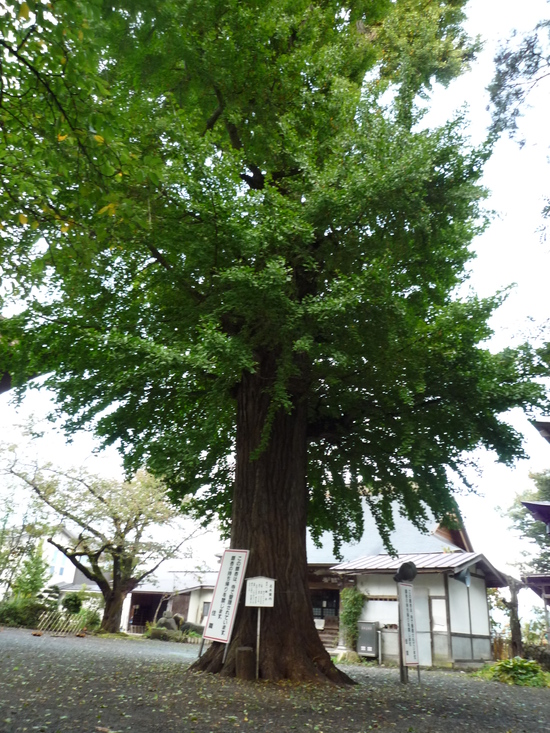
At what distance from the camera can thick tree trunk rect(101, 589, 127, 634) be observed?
21.6 metres

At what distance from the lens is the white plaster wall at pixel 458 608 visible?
15508 mm

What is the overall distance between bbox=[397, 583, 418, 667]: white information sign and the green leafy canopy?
1.49m

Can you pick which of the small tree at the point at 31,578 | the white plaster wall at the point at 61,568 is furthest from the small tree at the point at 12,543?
the white plaster wall at the point at 61,568

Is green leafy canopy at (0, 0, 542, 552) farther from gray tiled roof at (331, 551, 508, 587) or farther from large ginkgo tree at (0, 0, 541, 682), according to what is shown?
gray tiled roof at (331, 551, 508, 587)

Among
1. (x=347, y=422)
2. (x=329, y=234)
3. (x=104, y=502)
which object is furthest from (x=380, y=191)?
(x=104, y=502)

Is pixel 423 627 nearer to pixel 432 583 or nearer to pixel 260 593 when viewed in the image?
pixel 432 583

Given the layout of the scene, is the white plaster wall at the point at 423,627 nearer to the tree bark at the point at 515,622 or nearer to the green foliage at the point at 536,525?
the tree bark at the point at 515,622

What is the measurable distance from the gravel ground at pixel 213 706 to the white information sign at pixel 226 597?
586 millimetres

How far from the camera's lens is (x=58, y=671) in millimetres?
6797

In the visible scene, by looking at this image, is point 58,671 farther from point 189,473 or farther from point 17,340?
point 17,340

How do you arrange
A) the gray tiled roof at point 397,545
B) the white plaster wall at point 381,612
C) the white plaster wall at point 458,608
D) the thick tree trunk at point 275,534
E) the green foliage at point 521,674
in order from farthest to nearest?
the gray tiled roof at point 397,545 < the white plaster wall at point 381,612 < the white plaster wall at point 458,608 < the green foliage at point 521,674 < the thick tree trunk at point 275,534

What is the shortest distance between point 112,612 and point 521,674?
1646 centimetres

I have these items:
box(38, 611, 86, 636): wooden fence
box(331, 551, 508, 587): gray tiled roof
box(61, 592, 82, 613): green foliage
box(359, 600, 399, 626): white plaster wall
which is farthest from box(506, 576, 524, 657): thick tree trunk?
box(61, 592, 82, 613): green foliage

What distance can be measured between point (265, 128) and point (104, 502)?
17.7 meters
